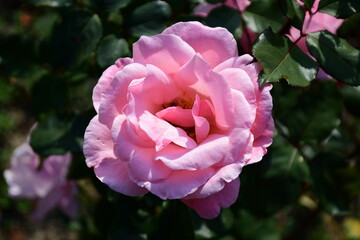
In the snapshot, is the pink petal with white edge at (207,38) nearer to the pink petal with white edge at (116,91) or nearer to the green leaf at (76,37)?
the pink petal with white edge at (116,91)

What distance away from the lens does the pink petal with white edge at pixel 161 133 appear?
704 millimetres

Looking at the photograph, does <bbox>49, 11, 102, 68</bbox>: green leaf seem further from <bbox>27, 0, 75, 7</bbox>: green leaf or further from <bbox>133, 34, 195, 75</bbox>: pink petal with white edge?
<bbox>133, 34, 195, 75</bbox>: pink petal with white edge

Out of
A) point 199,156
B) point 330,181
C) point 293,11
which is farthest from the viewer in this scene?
point 330,181

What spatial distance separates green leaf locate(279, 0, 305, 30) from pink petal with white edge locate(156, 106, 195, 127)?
253mm

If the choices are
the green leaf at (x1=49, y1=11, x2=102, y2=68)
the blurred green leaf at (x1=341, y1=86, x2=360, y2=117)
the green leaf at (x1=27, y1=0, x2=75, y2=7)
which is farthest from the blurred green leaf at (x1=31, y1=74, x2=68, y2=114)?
the blurred green leaf at (x1=341, y1=86, x2=360, y2=117)

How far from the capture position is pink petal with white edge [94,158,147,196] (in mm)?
719

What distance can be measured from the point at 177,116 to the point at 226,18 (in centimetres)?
28

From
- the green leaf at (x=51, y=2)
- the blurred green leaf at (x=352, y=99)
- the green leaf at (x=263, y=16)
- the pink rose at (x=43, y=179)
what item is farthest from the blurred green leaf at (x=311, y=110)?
the pink rose at (x=43, y=179)

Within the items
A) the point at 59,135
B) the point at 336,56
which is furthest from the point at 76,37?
the point at 336,56

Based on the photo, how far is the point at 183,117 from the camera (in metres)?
0.78

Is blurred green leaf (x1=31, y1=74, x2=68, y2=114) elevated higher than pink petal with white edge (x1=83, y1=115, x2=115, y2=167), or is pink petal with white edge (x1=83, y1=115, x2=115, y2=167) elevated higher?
pink petal with white edge (x1=83, y1=115, x2=115, y2=167)

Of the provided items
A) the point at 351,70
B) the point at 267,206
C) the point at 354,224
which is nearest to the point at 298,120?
the point at 267,206

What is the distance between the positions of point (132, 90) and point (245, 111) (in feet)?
0.62

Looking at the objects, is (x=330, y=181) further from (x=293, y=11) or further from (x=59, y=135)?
(x=59, y=135)
